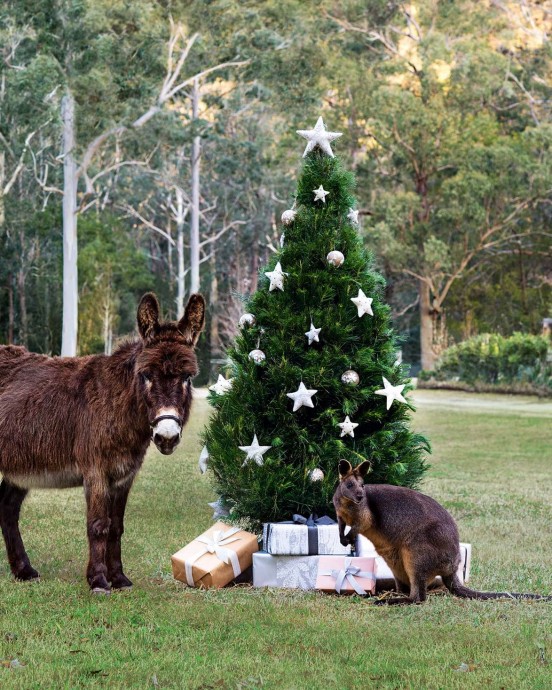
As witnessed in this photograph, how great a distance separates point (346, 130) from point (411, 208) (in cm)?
589

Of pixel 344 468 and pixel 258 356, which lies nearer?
pixel 344 468

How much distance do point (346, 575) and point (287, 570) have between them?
0.43 meters

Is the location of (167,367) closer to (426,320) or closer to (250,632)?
(250,632)

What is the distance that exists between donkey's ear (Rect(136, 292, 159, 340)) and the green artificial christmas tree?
1.24 meters

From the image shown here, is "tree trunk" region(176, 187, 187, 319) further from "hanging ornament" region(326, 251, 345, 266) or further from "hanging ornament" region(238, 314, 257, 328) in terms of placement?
"hanging ornament" region(326, 251, 345, 266)

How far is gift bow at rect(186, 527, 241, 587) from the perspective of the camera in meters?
7.23

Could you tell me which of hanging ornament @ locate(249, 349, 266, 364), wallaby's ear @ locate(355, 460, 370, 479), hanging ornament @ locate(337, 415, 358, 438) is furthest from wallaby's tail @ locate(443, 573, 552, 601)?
hanging ornament @ locate(249, 349, 266, 364)

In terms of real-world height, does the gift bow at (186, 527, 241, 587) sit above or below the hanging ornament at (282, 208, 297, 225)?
below

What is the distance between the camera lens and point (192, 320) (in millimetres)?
6926

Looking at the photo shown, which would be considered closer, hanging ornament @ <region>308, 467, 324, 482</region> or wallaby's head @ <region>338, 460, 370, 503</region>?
wallaby's head @ <region>338, 460, 370, 503</region>

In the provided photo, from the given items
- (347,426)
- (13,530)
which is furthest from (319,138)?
(13,530)

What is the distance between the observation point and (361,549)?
7.41m

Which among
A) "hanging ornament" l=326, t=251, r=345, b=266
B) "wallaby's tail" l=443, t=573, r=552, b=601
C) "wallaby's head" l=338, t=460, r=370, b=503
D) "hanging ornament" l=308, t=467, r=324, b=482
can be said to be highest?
"hanging ornament" l=326, t=251, r=345, b=266

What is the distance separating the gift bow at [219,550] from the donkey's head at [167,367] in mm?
1019
